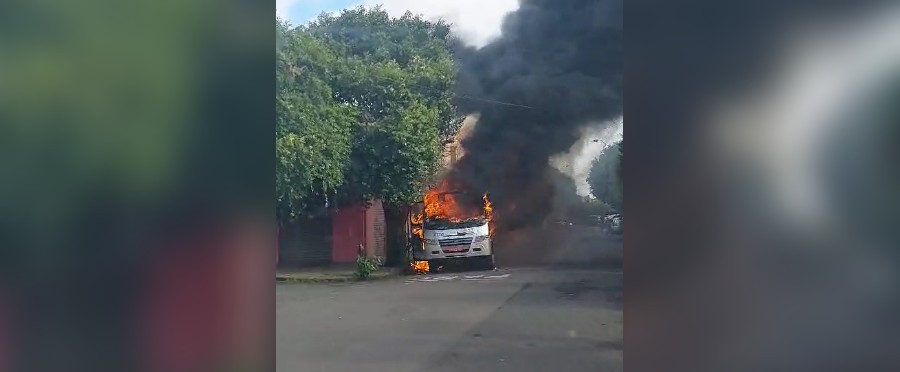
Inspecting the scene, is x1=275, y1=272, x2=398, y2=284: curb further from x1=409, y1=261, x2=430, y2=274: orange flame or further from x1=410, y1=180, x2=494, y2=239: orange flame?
x1=410, y1=180, x2=494, y2=239: orange flame

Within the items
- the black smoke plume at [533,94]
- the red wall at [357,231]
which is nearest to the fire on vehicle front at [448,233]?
the black smoke plume at [533,94]

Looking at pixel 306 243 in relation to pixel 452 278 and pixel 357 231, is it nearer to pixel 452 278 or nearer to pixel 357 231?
pixel 357 231

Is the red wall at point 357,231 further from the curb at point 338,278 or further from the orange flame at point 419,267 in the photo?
the orange flame at point 419,267

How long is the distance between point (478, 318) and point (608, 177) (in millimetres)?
1229

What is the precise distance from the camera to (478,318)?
4.38m

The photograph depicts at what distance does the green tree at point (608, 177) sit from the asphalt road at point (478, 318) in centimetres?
25

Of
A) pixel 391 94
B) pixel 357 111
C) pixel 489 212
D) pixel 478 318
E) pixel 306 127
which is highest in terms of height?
pixel 391 94

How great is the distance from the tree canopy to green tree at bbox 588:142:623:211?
37.3 inches

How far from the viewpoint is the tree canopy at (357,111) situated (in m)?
4.51
